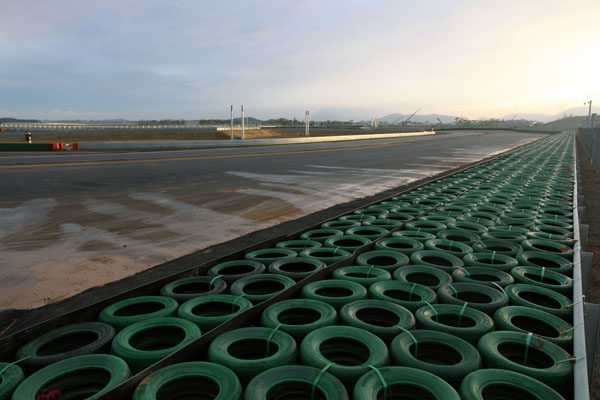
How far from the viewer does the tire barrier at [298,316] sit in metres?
3.57

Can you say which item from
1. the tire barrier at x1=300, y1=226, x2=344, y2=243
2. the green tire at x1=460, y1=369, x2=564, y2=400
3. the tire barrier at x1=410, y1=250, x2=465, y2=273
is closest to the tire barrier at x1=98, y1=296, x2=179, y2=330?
the green tire at x1=460, y1=369, x2=564, y2=400

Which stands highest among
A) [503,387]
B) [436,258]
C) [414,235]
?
[414,235]

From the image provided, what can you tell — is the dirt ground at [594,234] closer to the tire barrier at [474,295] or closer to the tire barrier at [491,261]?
the tire barrier at [474,295]

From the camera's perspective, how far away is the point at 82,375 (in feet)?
10.2

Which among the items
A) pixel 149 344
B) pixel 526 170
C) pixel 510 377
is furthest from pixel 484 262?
pixel 526 170

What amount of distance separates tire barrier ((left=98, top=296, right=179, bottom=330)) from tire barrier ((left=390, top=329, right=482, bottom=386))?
7.63 ft

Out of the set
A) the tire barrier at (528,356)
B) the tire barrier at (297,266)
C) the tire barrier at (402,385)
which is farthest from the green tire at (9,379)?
the tire barrier at (528,356)

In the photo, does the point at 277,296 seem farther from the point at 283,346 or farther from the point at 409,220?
the point at 409,220

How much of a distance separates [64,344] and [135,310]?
0.81 m

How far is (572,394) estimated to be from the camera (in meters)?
2.92

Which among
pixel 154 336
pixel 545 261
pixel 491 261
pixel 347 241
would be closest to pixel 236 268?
pixel 154 336

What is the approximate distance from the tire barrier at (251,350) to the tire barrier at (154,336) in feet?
1.00

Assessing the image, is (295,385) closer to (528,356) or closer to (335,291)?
(335,291)

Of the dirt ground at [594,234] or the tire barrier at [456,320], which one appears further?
the dirt ground at [594,234]
